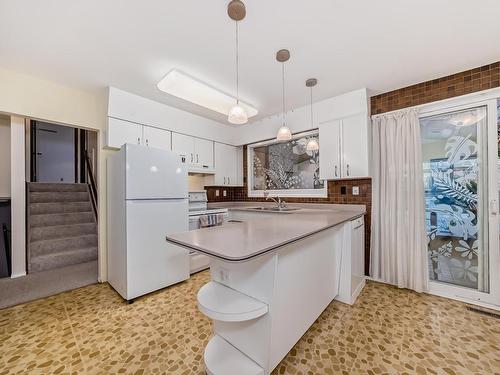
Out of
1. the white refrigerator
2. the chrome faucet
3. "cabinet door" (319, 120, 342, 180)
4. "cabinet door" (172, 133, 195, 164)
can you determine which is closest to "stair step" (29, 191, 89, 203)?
the white refrigerator

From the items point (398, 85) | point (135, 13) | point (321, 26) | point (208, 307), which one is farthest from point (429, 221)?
point (135, 13)

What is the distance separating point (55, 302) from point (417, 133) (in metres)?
4.47

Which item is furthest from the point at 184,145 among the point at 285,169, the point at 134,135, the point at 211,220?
the point at 285,169

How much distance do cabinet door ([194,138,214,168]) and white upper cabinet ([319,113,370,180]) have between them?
1835 mm

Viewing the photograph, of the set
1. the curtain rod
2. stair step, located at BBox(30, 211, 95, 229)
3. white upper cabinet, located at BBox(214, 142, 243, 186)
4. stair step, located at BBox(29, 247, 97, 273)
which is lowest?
stair step, located at BBox(29, 247, 97, 273)

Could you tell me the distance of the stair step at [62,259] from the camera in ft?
10.3

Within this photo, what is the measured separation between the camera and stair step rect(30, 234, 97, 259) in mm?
3295

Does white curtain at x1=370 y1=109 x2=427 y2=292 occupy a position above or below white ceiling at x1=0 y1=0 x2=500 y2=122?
below

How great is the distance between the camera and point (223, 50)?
1.90 m

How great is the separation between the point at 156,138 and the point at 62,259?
2.50 metres

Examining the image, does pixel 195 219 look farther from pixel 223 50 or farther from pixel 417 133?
pixel 417 133

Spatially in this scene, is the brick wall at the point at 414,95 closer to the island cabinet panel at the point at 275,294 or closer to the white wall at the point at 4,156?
the island cabinet panel at the point at 275,294

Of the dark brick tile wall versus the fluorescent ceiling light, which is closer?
the dark brick tile wall

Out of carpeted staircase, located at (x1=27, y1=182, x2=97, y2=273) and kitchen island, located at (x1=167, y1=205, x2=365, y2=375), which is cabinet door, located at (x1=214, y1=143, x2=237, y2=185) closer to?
kitchen island, located at (x1=167, y1=205, x2=365, y2=375)
